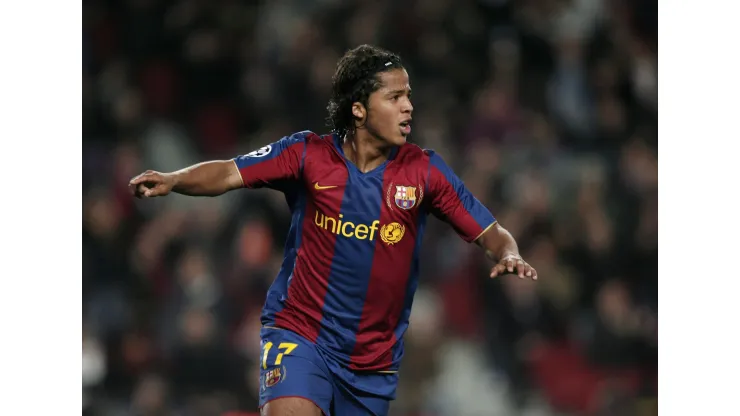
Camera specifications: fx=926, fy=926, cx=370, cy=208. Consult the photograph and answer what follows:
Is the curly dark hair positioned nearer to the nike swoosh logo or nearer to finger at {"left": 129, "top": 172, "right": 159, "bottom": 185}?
the nike swoosh logo

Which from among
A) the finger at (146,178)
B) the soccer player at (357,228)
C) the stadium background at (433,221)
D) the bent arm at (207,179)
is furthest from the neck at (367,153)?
the stadium background at (433,221)

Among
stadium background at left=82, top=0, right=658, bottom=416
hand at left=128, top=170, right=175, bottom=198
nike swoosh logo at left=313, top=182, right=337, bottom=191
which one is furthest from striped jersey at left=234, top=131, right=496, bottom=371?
stadium background at left=82, top=0, right=658, bottom=416

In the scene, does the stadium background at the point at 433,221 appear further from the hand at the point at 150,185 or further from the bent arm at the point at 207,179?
the hand at the point at 150,185

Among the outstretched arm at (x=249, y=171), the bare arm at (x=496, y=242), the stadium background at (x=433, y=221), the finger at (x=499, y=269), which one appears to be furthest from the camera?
the stadium background at (x=433, y=221)

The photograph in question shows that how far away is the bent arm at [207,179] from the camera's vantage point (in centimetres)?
354

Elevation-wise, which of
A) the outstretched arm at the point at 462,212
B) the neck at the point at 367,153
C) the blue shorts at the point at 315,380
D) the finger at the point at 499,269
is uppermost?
the neck at the point at 367,153

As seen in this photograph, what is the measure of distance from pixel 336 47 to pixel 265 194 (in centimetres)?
125

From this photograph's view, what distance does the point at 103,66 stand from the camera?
7262mm

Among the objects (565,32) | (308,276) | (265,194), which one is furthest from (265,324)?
(565,32)

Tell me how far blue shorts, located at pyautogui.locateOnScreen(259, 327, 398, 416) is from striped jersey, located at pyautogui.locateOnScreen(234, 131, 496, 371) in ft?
0.15

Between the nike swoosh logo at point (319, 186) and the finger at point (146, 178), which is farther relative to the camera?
the nike swoosh logo at point (319, 186)

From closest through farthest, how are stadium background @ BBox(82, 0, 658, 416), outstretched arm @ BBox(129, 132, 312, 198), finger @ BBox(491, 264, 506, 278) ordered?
finger @ BBox(491, 264, 506, 278), outstretched arm @ BBox(129, 132, 312, 198), stadium background @ BBox(82, 0, 658, 416)

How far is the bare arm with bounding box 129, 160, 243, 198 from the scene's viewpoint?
11.0 feet

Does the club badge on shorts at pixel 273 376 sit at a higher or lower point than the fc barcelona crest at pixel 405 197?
lower
